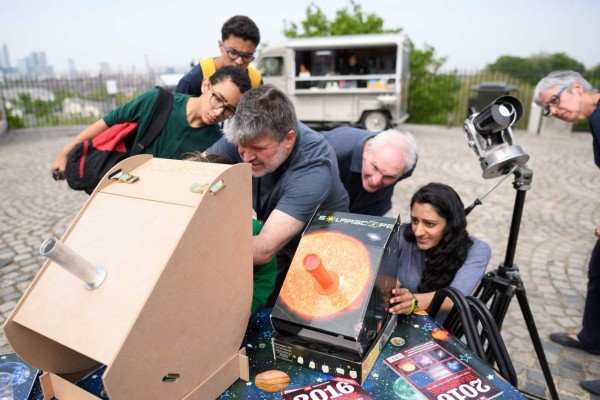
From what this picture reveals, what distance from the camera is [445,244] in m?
1.99

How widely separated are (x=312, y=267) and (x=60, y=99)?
55.1 feet

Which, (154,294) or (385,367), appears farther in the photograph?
(385,367)

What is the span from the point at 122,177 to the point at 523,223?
4942 millimetres

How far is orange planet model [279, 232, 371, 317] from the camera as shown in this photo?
3.40ft

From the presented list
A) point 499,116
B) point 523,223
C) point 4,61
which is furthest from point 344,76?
point 4,61

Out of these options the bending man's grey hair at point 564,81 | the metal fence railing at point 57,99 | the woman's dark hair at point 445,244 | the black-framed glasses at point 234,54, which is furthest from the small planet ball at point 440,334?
the metal fence railing at point 57,99

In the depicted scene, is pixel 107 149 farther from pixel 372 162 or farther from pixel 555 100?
pixel 555 100

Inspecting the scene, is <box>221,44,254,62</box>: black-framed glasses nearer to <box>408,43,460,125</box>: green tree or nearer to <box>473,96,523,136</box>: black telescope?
<box>473,96,523,136</box>: black telescope

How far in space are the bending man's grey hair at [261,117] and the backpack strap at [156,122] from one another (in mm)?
804

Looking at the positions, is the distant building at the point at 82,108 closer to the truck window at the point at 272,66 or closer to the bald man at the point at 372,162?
the truck window at the point at 272,66

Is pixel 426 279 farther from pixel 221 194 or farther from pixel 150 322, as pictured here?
pixel 150 322

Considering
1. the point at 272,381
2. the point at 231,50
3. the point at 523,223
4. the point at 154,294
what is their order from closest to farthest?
the point at 154,294, the point at 272,381, the point at 231,50, the point at 523,223

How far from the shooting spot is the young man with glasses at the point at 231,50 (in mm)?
2795

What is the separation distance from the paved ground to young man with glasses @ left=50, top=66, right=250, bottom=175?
1590 millimetres
